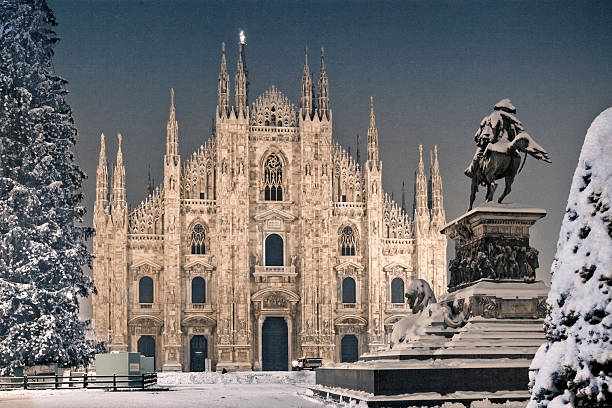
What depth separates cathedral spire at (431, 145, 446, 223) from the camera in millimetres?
56219

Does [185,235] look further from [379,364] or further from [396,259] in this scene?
[379,364]

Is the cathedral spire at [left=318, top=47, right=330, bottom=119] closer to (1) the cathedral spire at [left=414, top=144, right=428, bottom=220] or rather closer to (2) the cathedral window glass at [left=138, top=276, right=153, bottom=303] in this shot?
(1) the cathedral spire at [left=414, top=144, right=428, bottom=220]

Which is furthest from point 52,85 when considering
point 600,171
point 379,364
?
point 600,171

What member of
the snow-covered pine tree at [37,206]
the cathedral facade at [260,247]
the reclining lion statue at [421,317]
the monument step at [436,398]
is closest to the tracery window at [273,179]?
the cathedral facade at [260,247]

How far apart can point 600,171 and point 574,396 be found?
1764mm

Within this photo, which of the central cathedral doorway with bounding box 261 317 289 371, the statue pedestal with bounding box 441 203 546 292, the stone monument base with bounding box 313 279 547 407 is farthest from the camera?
the central cathedral doorway with bounding box 261 317 289 371

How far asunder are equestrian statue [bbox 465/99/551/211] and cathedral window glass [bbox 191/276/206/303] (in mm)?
37713

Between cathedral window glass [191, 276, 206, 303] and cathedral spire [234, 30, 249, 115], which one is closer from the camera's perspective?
cathedral window glass [191, 276, 206, 303]

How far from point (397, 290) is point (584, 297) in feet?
165

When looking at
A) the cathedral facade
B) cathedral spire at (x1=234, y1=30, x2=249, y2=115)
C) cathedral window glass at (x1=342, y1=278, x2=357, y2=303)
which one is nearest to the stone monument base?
the cathedral facade

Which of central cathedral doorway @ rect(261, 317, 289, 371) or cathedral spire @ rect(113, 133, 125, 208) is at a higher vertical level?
cathedral spire @ rect(113, 133, 125, 208)

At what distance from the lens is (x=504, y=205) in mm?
17562

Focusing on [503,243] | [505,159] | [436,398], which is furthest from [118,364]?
A: [505,159]

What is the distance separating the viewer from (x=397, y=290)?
184ft
